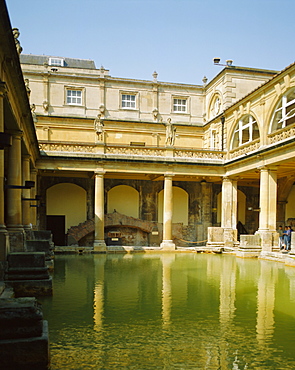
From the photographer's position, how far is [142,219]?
89.2 feet

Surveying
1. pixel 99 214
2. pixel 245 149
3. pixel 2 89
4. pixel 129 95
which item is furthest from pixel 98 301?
pixel 129 95

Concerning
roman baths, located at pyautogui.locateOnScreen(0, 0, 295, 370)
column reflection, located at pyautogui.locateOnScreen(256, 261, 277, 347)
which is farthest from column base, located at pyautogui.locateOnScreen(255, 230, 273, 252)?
column reflection, located at pyautogui.locateOnScreen(256, 261, 277, 347)

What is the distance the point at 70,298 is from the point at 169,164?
14654mm

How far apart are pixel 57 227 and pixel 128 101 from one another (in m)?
11.2

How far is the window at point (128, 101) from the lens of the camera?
2856 cm

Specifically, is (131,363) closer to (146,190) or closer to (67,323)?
(67,323)

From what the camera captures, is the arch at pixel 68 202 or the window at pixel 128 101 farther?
the window at pixel 128 101

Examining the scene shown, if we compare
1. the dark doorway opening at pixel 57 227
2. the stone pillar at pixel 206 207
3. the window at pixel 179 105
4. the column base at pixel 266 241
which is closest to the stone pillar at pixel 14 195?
the column base at pixel 266 241

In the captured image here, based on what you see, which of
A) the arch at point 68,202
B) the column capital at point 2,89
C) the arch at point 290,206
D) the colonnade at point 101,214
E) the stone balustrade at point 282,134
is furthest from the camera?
the arch at point 290,206

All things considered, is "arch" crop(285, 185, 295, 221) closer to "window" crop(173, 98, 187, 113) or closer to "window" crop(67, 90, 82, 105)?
"window" crop(173, 98, 187, 113)

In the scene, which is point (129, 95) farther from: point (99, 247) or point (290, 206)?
point (290, 206)

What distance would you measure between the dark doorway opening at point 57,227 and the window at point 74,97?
28.9ft

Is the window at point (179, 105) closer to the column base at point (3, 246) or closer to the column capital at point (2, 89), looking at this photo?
the column capital at point (2, 89)

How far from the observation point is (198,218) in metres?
27.8
